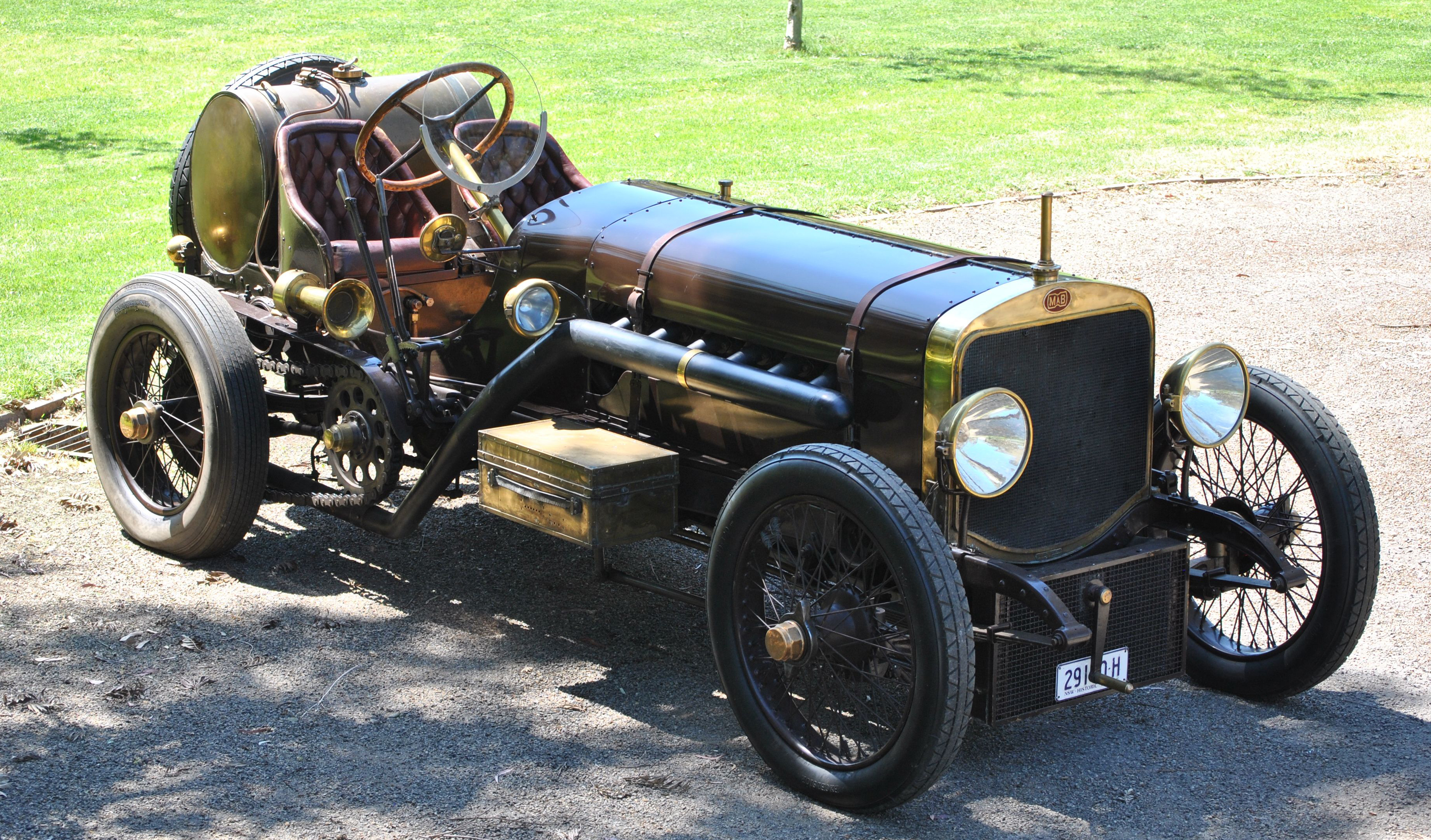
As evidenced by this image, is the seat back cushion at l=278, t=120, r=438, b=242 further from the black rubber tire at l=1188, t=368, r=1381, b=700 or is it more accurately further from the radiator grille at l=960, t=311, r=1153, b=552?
the black rubber tire at l=1188, t=368, r=1381, b=700

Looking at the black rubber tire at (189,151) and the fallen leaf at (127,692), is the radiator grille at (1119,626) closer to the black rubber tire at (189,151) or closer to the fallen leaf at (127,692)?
the fallen leaf at (127,692)

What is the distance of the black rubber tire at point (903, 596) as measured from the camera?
328 centimetres

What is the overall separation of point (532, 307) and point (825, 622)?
1.44 metres

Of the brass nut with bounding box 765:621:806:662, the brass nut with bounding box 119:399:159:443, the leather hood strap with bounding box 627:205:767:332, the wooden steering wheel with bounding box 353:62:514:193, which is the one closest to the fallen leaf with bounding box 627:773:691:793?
the brass nut with bounding box 765:621:806:662

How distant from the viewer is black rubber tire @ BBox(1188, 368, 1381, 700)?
3.94 meters

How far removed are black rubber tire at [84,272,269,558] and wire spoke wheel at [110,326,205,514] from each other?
0.05m

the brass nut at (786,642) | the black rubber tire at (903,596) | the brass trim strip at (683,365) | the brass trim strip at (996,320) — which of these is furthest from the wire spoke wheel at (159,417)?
the brass trim strip at (996,320)

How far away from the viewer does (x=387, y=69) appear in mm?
17188

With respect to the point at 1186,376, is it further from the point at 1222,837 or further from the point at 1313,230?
the point at 1313,230

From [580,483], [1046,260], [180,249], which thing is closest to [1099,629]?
[1046,260]

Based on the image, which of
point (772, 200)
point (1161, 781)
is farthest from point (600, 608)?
point (772, 200)

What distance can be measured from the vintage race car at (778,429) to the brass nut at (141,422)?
4 cm

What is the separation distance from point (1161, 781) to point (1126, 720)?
0.37m

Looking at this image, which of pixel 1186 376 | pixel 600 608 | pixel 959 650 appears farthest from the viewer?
pixel 600 608
